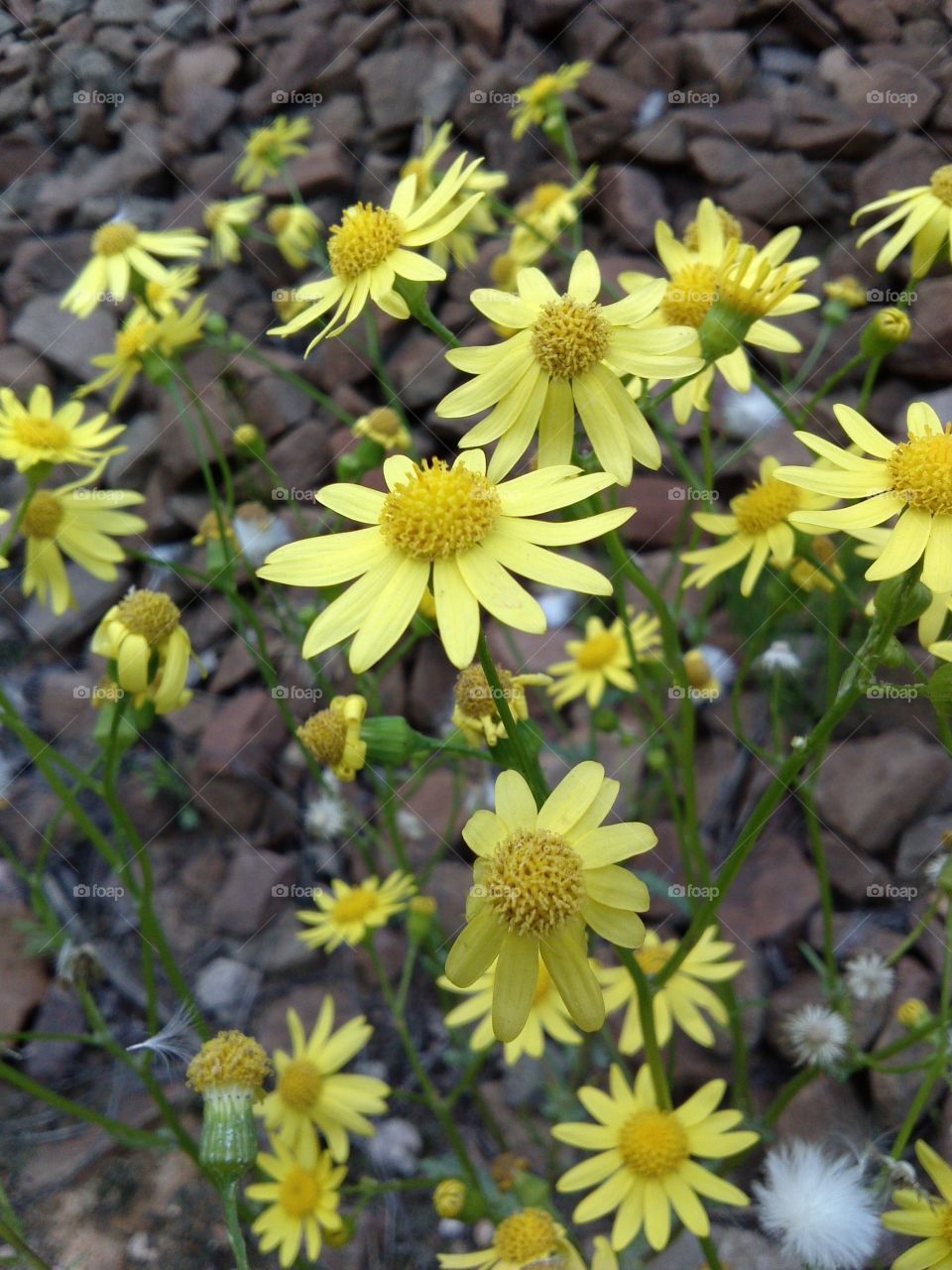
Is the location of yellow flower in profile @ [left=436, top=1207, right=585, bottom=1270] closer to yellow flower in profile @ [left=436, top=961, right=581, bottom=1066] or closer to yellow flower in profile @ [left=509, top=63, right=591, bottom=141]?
yellow flower in profile @ [left=436, top=961, right=581, bottom=1066]

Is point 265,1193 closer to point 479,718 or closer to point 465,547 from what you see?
point 479,718

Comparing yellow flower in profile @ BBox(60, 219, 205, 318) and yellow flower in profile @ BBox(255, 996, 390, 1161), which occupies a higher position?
yellow flower in profile @ BBox(60, 219, 205, 318)

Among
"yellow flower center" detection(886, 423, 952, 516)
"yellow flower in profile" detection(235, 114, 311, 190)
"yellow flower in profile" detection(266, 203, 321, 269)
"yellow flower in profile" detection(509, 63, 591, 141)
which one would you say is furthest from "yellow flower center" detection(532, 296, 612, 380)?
"yellow flower in profile" detection(235, 114, 311, 190)

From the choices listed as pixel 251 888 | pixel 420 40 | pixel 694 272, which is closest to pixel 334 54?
pixel 420 40

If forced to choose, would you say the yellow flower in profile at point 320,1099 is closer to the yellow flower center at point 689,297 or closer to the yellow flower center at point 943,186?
the yellow flower center at point 689,297

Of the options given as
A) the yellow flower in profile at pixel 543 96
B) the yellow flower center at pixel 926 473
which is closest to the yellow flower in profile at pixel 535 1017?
the yellow flower center at pixel 926 473
